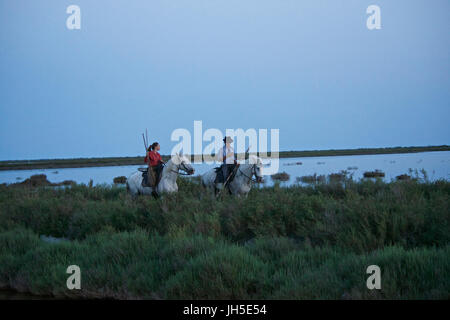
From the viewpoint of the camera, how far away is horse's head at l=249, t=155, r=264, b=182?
13625 mm

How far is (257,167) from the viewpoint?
45.2ft

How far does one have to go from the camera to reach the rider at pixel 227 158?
14.6 metres

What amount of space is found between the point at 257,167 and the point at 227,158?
4.41 feet

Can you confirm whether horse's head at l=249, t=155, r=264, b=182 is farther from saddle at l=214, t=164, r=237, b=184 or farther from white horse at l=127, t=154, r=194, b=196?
white horse at l=127, t=154, r=194, b=196

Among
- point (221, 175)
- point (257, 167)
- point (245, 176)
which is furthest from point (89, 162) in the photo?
point (257, 167)

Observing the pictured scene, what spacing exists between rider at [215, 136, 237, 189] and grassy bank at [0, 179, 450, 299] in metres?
2.45

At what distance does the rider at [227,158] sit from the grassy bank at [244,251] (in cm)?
245

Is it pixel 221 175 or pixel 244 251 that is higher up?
pixel 221 175

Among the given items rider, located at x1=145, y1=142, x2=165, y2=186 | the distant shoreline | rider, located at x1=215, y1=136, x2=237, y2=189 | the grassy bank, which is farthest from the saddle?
the distant shoreline

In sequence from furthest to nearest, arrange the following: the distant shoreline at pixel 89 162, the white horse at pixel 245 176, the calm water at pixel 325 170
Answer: the distant shoreline at pixel 89 162 < the calm water at pixel 325 170 < the white horse at pixel 245 176

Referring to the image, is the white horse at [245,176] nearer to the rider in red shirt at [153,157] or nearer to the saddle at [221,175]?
the saddle at [221,175]

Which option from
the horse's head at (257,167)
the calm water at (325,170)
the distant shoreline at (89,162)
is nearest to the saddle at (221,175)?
the horse's head at (257,167)

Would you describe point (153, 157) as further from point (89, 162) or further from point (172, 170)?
point (89, 162)
